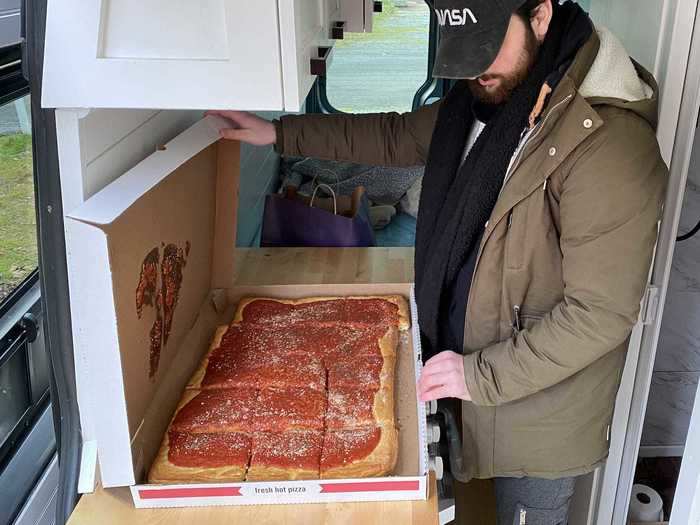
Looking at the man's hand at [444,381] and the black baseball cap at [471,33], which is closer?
the black baseball cap at [471,33]

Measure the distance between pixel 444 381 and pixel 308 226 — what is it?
105 cm

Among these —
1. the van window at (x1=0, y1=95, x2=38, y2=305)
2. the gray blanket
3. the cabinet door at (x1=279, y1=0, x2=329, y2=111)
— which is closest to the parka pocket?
the cabinet door at (x1=279, y1=0, x2=329, y2=111)

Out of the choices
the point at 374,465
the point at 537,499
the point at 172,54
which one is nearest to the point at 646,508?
the point at 537,499

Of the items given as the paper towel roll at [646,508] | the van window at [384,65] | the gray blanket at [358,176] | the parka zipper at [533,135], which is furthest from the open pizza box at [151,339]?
the van window at [384,65]

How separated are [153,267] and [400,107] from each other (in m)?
3.24

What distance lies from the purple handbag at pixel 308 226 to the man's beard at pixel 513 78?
2.95 feet

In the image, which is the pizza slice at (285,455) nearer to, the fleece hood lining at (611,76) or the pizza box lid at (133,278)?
the pizza box lid at (133,278)

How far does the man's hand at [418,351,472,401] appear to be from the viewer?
1.27 metres

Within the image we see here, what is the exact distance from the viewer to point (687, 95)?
1.41 m

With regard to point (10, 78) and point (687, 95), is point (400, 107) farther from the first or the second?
point (10, 78)

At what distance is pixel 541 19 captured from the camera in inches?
48.7

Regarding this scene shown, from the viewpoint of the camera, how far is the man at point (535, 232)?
3.78ft

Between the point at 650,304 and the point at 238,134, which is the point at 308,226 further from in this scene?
the point at 650,304

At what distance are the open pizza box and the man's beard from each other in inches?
19.9
